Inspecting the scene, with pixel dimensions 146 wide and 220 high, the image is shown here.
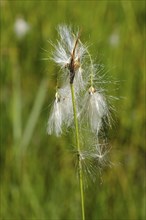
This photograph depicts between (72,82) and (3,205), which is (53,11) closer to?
(3,205)

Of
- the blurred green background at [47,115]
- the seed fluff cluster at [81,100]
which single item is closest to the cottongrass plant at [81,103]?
the seed fluff cluster at [81,100]

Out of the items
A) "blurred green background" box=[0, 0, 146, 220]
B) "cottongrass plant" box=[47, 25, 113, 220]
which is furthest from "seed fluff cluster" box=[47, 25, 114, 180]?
"blurred green background" box=[0, 0, 146, 220]

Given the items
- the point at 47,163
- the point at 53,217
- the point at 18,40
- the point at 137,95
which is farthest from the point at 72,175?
the point at 18,40

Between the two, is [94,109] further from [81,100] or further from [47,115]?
[47,115]

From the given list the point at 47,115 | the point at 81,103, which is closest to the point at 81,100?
the point at 81,103

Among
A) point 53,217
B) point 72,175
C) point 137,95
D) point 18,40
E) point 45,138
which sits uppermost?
point 18,40

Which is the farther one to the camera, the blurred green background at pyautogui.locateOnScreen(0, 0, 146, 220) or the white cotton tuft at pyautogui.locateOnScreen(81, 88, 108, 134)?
the blurred green background at pyautogui.locateOnScreen(0, 0, 146, 220)

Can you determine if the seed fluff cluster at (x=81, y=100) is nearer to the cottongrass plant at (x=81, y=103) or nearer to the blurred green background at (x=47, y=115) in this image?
the cottongrass plant at (x=81, y=103)

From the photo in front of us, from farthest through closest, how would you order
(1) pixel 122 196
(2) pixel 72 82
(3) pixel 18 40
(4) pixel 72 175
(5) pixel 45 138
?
(3) pixel 18 40 → (5) pixel 45 138 → (4) pixel 72 175 → (1) pixel 122 196 → (2) pixel 72 82

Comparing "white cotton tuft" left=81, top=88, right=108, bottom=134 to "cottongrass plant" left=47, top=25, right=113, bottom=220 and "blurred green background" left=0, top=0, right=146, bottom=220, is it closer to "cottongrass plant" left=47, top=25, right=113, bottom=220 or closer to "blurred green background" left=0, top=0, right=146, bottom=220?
"cottongrass plant" left=47, top=25, right=113, bottom=220
